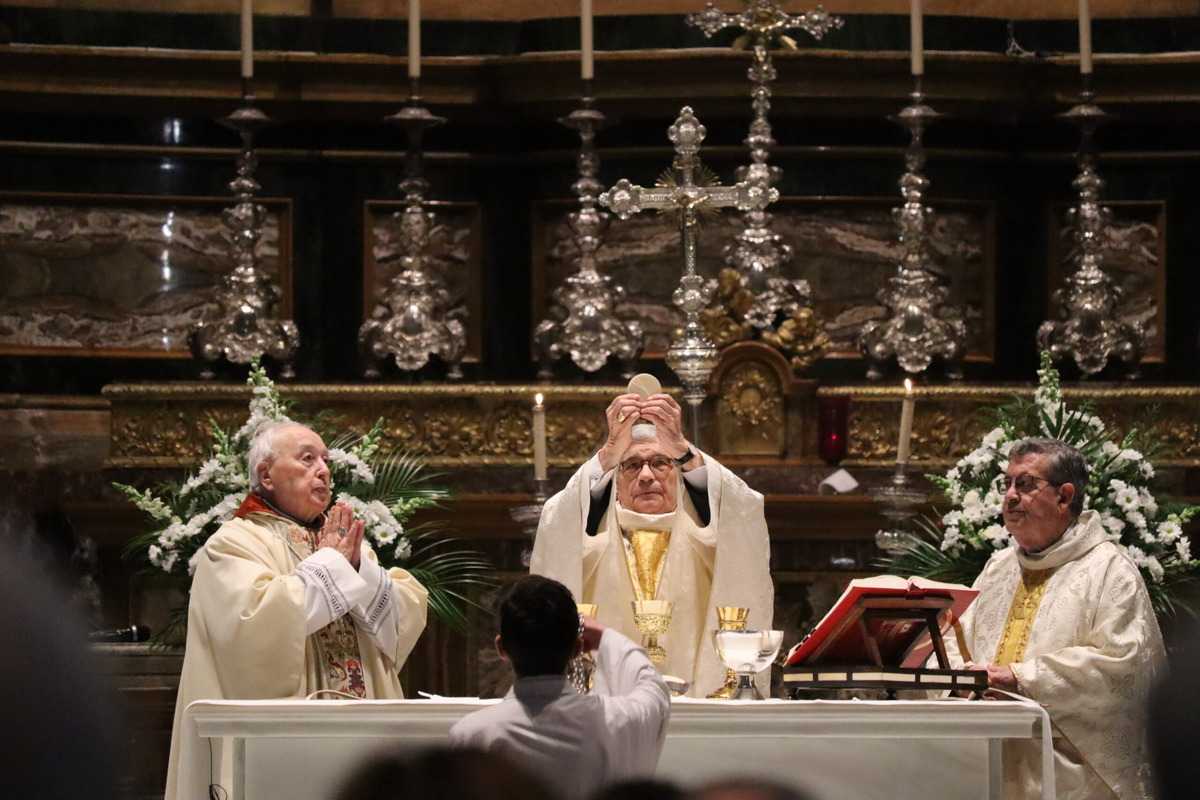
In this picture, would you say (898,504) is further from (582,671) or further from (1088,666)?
(582,671)

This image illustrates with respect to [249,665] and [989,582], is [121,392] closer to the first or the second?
[249,665]

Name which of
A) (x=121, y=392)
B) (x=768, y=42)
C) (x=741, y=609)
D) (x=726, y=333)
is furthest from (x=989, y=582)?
(x=121, y=392)

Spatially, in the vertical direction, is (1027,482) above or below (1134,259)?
below

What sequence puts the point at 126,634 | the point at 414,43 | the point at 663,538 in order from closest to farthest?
the point at 663,538, the point at 126,634, the point at 414,43

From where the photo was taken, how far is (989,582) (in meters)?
6.86

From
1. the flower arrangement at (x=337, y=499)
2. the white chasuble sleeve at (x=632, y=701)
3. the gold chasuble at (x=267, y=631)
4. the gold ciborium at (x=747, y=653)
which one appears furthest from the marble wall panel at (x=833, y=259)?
Answer: the white chasuble sleeve at (x=632, y=701)

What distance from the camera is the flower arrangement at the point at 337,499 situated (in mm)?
7387

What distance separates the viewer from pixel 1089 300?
8758 mm

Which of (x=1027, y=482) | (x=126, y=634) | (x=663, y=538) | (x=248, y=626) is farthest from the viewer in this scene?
(x=126, y=634)

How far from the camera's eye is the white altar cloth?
Answer: 5.34 m

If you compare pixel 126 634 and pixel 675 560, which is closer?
pixel 675 560

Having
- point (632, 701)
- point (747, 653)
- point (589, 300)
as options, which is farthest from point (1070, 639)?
point (589, 300)

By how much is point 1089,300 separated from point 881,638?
359cm

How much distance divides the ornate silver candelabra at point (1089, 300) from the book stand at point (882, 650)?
3.39 metres
